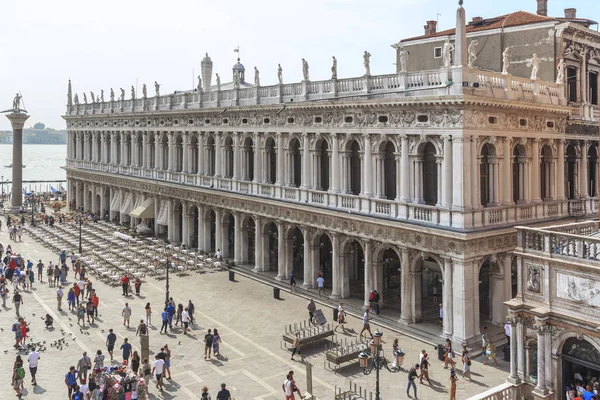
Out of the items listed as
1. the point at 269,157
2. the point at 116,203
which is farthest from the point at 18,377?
the point at 116,203

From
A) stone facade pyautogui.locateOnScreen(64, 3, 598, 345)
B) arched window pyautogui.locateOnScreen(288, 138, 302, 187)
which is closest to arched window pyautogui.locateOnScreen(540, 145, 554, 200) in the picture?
stone facade pyautogui.locateOnScreen(64, 3, 598, 345)

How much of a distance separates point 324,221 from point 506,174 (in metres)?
9.80

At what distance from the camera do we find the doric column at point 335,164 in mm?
30766

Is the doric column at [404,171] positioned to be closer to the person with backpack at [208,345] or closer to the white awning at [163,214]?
the person with backpack at [208,345]

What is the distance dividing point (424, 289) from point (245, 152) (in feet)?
50.1

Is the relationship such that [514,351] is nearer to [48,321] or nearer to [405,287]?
[405,287]

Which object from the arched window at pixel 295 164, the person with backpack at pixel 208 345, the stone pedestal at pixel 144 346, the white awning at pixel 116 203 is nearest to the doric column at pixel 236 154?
the arched window at pixel 295 164

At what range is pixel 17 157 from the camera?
63.9 meters

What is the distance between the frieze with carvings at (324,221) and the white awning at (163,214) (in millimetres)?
892

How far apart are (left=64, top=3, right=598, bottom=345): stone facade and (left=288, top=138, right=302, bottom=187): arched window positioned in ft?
0.23

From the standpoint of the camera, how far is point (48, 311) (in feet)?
98.9

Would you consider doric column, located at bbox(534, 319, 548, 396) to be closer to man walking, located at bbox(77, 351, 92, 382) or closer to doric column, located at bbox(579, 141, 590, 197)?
man walking, located at bbox(77, 351, 92, 382)

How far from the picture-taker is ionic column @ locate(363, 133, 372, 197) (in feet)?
94.6

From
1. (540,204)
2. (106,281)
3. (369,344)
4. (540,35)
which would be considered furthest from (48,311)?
(540,35)
